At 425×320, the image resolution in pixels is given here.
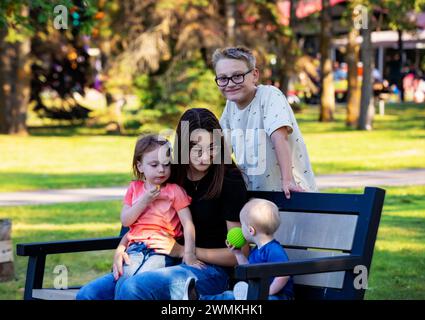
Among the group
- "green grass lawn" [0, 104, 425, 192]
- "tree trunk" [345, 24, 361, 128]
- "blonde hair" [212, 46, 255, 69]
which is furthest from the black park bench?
"tree trunk" [345, 24, 361, 128]

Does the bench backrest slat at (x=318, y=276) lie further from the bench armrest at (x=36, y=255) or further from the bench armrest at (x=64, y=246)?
the bench armrest at (x=36, y=255)

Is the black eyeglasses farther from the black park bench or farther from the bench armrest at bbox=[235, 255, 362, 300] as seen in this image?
the bench armrest at bbox=[235, 255, 362, 300]

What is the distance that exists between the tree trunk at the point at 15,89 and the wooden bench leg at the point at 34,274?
93.0 feet

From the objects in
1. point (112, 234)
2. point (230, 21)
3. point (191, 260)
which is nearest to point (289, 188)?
point (191, 260)

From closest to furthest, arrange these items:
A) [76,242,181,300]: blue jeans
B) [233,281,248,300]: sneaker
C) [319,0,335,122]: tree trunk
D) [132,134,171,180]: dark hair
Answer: [233,281,248,300]: sneaker
[76,242,181,300]: blue jeans
[132,134,171,180]: dark hair
[319,0,335,122]: tree trunk

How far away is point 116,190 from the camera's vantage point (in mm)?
16969

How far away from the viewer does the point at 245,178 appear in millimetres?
6246

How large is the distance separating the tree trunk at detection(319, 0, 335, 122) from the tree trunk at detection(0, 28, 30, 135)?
33.3ft

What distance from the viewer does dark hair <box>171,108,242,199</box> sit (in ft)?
18.8

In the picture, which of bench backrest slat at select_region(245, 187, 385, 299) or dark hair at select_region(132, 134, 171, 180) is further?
dark hair at select_region(132, 134, 171, 180)

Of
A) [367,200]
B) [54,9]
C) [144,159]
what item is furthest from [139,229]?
[54,9]

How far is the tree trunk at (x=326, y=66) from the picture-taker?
3788 cm

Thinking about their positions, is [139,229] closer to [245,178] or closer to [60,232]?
[245,178]

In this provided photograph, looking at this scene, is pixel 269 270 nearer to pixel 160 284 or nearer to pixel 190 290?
pixel 190 290
